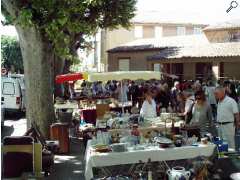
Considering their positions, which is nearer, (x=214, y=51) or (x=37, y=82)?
(x=37, y=82)

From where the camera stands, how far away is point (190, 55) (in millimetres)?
32938

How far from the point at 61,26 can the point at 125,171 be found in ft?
20.9

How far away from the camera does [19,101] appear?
71.4 ft

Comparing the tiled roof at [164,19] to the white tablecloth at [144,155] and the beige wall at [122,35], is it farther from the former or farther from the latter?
the white tablecloth at [144,155]

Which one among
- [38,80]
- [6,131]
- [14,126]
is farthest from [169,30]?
[38,80]

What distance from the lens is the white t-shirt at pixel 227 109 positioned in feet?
33.0

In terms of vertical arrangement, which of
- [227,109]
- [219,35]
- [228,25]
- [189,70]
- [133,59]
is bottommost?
[227,109]

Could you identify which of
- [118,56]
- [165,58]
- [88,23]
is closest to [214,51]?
[165,58]

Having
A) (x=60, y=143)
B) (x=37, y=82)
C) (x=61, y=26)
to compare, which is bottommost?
(x=60, y=143)

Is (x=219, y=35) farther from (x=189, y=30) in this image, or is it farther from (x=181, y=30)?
(x=189, y=30)

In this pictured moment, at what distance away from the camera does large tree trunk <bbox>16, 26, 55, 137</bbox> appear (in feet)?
46.7

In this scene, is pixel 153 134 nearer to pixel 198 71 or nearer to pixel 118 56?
pixel 198 71

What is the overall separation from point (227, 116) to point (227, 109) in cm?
15

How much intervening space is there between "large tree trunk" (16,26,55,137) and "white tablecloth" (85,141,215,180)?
6.05 metres
